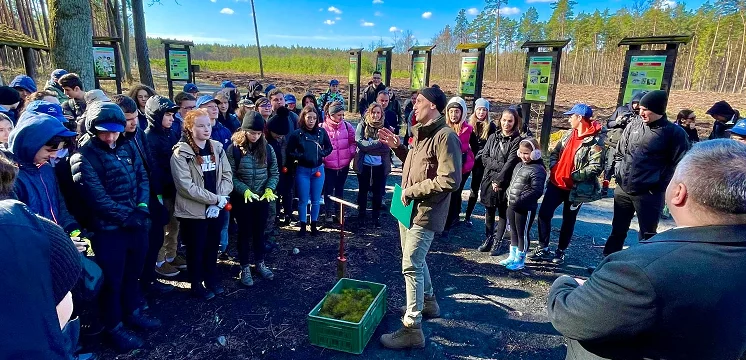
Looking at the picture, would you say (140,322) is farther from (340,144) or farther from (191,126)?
(340,144)

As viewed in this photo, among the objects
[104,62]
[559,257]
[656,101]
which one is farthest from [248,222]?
[104,62]

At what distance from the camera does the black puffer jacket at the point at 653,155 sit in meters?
4.13

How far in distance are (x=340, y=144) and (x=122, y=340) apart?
12.2ft

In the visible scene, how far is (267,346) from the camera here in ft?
11.8

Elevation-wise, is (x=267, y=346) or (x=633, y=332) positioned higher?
(x=633, y=332)

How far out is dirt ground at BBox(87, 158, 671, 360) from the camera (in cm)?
354

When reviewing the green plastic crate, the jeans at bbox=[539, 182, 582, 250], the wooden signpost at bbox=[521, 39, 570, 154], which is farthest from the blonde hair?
the wooden signpost at bbox=[521, 39, 570, 154]

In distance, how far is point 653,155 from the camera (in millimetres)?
4203

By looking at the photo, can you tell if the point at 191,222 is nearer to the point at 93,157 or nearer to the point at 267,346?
the point at 93,157

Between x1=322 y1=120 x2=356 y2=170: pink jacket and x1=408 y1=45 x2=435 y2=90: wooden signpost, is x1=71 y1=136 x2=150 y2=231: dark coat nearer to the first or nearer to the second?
x1=322 y1=120 x2=356 y2=170: pink jacket

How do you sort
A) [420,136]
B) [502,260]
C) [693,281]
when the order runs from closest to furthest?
1. [693,281]
2. [420,136]
3. [502,260]

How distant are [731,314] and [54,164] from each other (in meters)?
4.21

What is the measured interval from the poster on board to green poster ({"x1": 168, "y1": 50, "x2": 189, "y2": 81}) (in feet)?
4.96

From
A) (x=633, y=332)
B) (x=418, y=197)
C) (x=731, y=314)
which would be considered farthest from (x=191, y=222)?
(x=731, y=314)
